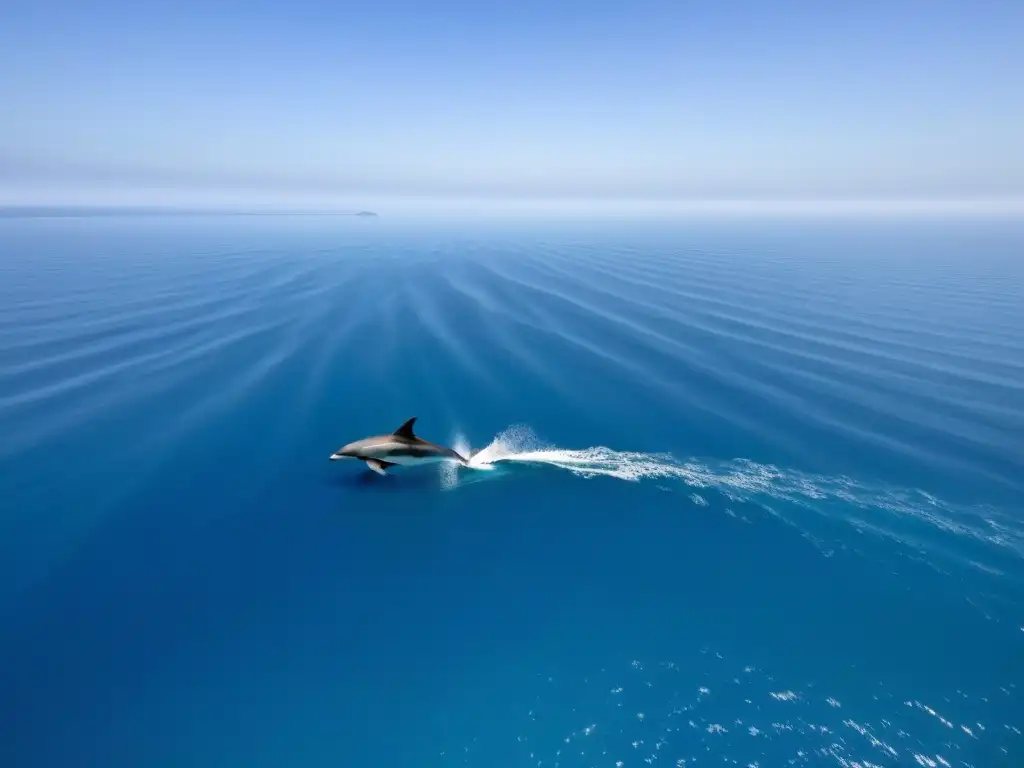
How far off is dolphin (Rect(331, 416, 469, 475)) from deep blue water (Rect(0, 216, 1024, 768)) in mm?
1404

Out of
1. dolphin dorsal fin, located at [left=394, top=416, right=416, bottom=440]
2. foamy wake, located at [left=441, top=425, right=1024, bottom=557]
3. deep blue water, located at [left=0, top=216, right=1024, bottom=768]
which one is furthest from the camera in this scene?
A: dolphin dorsal fin, located at [left=394, top=416, right=416, bottom=440]

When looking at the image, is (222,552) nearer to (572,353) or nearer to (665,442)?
(665,442)

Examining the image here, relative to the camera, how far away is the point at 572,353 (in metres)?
41.2

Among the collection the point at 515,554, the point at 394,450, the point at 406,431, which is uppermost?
the point at 406,431

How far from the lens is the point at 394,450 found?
22812mm

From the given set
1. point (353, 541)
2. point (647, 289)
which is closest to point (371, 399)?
point (353, 541)

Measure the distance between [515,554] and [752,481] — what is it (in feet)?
41.2

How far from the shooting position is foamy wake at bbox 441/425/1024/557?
20578 millimetres

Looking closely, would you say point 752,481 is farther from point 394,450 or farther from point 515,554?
point 394,450

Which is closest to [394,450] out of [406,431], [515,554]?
[406,431]

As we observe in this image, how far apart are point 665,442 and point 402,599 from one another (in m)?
16.6

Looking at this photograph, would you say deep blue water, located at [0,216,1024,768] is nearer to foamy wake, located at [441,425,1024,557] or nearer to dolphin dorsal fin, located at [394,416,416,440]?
foamy wake, located at [441,425,1024,557]

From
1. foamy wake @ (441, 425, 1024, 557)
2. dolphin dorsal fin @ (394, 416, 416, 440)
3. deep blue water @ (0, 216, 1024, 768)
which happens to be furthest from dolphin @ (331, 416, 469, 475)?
foamy wake @ (441, 425, 1024, 557)

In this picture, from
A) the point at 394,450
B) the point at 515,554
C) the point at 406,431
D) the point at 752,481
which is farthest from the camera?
the point at 752,481
